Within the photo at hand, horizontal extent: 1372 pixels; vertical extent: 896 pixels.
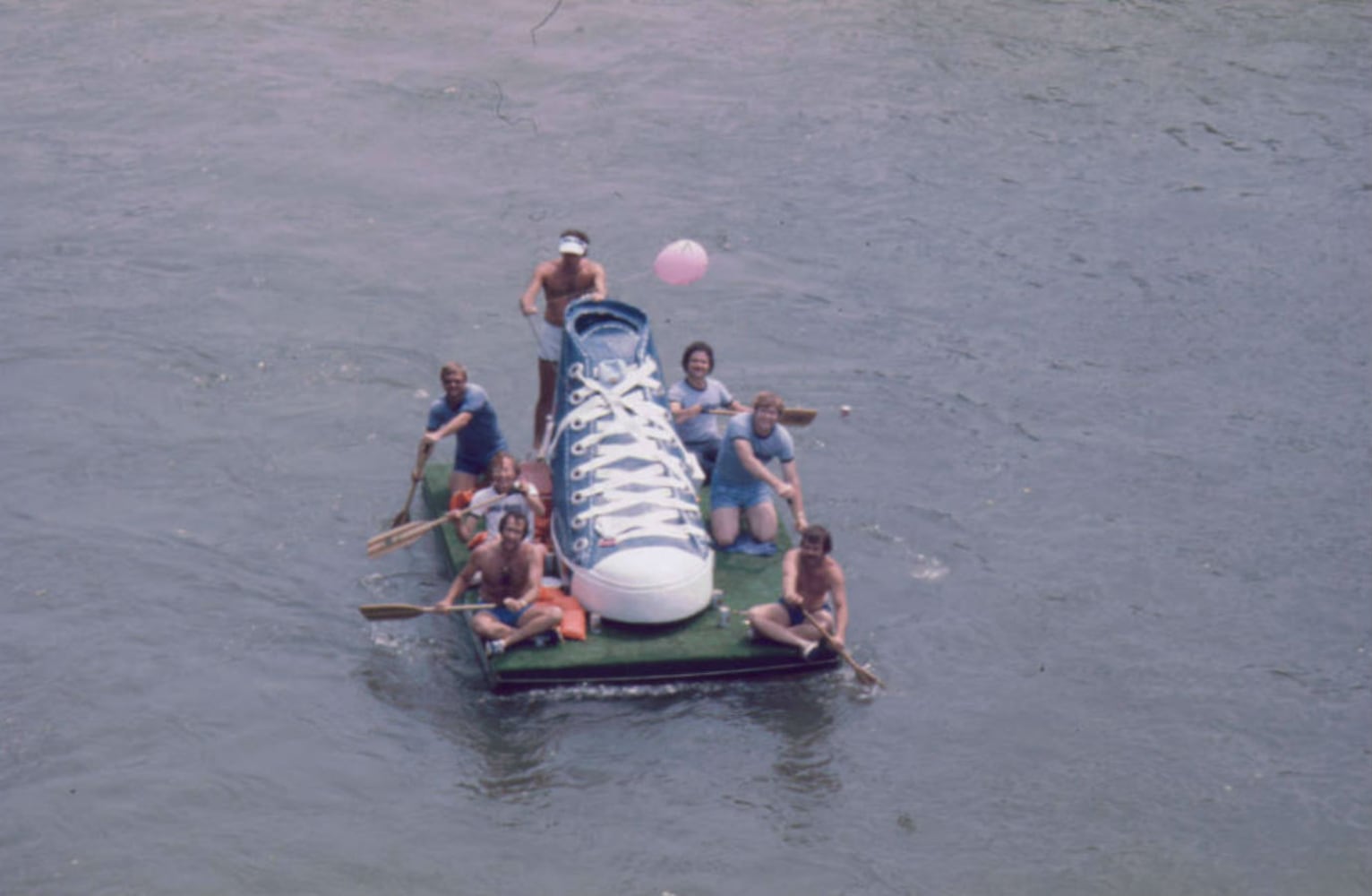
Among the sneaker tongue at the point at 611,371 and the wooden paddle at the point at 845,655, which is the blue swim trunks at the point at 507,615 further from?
the sneaker tongue at the point at 611,371

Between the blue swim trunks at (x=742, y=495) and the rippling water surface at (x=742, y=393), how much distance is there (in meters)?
1.20

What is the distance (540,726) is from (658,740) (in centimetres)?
83

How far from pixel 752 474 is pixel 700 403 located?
3.87 ft

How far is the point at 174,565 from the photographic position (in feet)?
49.0

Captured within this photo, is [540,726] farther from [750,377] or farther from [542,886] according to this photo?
[750,377]

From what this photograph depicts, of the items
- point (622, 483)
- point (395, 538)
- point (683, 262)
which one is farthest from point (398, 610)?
point (683, 262)

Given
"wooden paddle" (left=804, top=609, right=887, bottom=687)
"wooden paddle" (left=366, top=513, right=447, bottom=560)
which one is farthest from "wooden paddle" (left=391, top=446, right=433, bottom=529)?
"wooden paddle" (left=804, top=609, right=887, bottom=687)

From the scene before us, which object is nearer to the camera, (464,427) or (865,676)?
(865,676)

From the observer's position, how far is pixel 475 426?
1441cm

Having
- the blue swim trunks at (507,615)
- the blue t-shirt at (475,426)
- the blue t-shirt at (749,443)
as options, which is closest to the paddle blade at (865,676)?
the blue t-shirt at (749,443)

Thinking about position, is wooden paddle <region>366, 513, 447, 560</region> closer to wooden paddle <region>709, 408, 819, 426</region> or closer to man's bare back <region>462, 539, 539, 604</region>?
man's bare back <region>462, 539, 539, 604</region>

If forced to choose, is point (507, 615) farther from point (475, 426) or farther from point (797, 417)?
point (797, 417)

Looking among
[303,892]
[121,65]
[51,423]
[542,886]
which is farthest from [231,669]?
[121,65]

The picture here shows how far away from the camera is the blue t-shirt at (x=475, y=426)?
1426 centimetres
